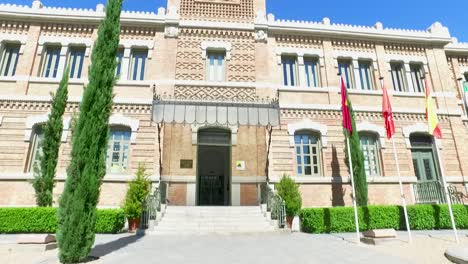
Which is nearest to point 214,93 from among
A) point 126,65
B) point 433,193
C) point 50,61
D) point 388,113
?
point 126,65

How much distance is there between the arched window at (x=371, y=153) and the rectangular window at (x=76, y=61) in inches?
580

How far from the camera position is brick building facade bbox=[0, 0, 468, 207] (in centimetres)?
1239

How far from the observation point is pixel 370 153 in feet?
45.4

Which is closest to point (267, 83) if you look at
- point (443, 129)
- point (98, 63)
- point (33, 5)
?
point (98, 63)

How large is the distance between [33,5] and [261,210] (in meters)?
15.2

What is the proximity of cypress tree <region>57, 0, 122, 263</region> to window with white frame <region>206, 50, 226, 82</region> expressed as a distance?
7.33 m

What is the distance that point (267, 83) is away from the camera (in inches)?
554

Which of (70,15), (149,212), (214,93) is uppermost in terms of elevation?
(70,15)

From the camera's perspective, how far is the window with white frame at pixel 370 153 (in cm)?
1365

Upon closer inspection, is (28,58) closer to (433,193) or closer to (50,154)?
(50,154)

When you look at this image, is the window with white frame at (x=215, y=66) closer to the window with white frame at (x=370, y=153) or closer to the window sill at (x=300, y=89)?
the window sill at (x=300, y=89)

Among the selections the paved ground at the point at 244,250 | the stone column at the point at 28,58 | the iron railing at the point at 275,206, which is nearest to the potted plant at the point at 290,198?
the iron railing at the point at 275,206

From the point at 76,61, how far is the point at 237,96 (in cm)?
840

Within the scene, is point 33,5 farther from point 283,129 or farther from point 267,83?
point 283,129
